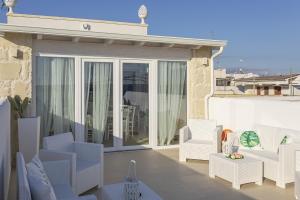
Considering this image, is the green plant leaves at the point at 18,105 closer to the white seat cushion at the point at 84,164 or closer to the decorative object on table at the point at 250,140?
the white seat cushion at the point at 84,164

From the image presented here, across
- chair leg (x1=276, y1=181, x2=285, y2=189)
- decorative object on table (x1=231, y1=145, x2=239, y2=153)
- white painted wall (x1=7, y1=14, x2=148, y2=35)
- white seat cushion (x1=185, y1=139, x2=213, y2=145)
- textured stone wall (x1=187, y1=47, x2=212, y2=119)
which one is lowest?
chair leg (x1=276, y1=181, x2=285, y2=189)

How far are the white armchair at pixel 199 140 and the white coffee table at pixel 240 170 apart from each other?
121 centimetres

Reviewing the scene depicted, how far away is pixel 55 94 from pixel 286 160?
5070 millimetres

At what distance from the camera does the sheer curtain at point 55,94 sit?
727cm

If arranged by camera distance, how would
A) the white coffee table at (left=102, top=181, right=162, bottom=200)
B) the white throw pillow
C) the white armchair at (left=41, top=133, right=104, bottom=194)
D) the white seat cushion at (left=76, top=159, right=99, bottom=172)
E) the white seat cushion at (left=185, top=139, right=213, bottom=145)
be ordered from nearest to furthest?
the white throw pillow
the white coffee table at (left=102, top=181, right=162, bottom=200)
the white armchair at (left=41, top=133, right=104, bottom=194)
the white seat cushion at (left=76, top=159, right=99, bottom=172)
the white seat cushion at (left=185, top=139, right=213, bottom=145)

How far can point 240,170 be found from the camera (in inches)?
209

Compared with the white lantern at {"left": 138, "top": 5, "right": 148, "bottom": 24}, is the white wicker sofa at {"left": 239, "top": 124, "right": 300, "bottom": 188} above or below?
below

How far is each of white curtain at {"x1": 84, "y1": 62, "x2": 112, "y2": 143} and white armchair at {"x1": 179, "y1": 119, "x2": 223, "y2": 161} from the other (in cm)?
206

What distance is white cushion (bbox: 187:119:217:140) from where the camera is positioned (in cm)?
759

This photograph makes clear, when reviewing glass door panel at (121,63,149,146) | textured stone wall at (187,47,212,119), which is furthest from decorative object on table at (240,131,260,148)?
glass door panel at (121,63,149,146)

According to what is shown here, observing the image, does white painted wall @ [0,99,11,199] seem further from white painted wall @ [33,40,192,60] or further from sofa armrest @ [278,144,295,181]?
sofa armrest @ [278,144,295,181]

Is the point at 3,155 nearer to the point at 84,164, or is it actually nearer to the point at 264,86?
the point at 84,164

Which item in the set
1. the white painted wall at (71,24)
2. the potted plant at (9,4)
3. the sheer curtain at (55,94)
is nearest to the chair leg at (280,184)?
the sheer curtain at (55,94)

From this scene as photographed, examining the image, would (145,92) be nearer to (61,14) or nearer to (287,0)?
(61,14)
